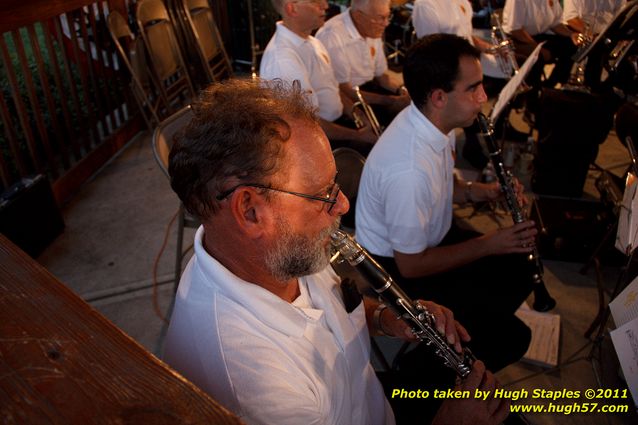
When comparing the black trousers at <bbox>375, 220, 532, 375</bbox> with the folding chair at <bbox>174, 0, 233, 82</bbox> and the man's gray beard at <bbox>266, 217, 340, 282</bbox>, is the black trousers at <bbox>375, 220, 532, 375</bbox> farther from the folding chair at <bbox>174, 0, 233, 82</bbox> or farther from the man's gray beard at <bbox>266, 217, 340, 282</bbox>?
the folding chair at <bbox>174, 0, 233, 82</bbox>

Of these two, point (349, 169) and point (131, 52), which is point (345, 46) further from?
point (349, 169)

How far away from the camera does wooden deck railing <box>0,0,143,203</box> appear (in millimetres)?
3285

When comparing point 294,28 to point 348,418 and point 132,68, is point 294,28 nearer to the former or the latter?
point 132,68

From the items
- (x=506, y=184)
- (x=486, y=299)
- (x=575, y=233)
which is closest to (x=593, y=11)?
(x=575, y=233)

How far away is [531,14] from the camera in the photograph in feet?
15.3

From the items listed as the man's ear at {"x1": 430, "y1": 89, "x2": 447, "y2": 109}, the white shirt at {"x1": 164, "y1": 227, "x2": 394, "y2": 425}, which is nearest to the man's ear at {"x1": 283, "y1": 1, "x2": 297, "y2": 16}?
the man's ear at {"x1": 430, "y1": 89, "x2": 447, "y2": 109}

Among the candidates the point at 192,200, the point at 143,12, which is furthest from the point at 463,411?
the point at 143,12

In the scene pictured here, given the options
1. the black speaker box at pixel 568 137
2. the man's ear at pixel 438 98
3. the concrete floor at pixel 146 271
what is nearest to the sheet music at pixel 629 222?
the concrete floor at pixel 146 271

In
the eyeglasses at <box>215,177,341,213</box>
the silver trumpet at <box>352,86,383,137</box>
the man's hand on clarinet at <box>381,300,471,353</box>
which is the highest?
the eyeglasses at <box>215,177,341,213</box>

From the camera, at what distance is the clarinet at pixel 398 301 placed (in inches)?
53.8

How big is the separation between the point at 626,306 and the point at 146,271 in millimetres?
2617

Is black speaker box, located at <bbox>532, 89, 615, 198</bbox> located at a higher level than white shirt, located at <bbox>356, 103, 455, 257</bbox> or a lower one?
lower

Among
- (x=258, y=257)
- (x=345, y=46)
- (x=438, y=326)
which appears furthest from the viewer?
(x=345, y=46)

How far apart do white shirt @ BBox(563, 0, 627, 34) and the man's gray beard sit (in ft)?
12.1
